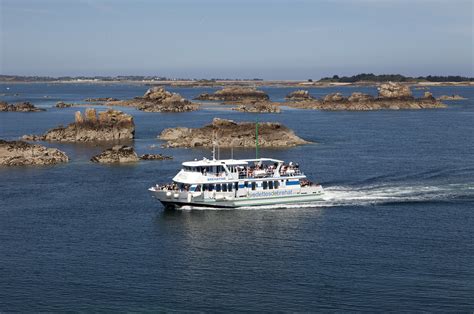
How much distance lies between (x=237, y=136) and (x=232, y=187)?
1657 inches

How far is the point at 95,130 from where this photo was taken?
11038 cm

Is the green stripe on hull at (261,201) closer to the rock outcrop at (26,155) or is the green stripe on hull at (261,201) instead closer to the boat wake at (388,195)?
the boat wake at (388,195)

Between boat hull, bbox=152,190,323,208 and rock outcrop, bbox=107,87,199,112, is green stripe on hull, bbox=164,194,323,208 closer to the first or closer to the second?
boat hull, bbox=152,190,323,208

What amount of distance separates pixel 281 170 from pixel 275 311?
26.7 meters

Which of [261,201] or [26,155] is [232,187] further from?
[26,155]

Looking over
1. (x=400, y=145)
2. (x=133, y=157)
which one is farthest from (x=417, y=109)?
(x=133, y=157)

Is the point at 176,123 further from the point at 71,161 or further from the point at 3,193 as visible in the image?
the point at 3,193

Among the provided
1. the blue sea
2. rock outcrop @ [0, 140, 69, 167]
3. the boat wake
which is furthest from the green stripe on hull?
rock outcrop @ [0, 140, 69, 167]

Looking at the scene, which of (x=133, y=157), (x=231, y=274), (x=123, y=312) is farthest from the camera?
(x=133, y=157)

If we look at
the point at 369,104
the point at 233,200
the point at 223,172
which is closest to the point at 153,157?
the point at 223,172

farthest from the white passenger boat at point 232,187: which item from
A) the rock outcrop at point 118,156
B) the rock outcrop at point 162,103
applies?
the rock outcrop at point 162,103

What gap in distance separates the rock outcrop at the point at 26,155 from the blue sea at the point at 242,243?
2585 mm

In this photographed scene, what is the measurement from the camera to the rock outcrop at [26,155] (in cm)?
8394

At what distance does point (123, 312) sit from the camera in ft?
120
